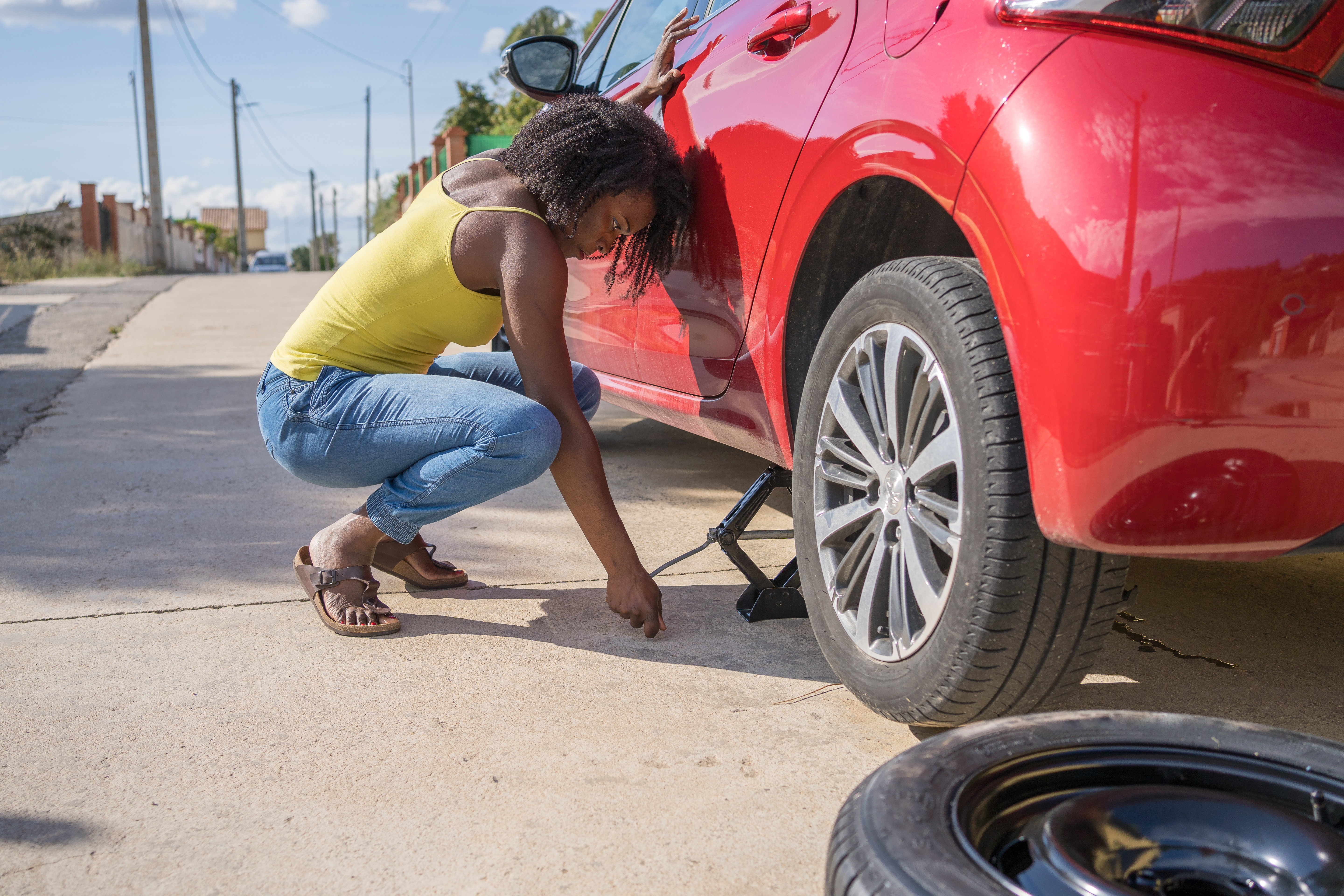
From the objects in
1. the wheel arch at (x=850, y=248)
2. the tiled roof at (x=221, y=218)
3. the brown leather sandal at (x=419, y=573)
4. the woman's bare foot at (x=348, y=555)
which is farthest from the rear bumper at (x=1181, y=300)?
the tiled roof at (x=221, y=218)

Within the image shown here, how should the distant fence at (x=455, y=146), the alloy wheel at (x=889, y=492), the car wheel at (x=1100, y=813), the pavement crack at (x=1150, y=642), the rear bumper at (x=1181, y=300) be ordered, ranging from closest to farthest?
the car wheel at (x=1100, y=813) → the rear bumper at (x=1181, y=300) → the alloy wheel at (x=889, y=492) → the pavement crack at (x=1150, y=642) → the distant fence at (x=455, y=146)

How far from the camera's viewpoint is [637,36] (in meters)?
3.38

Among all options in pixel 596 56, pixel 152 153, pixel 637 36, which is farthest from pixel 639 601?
pixel 152 153

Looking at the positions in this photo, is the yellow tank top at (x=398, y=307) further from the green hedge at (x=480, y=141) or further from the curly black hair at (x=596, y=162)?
the green hedge at (x=480, y=141)

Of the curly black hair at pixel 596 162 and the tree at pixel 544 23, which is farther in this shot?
the tree at pixel 544 23

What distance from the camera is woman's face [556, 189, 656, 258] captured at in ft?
8.02

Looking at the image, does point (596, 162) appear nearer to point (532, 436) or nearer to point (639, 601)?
point (532, 436)

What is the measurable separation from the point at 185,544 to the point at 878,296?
2.23 meters

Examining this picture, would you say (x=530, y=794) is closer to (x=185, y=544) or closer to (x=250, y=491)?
(x=185, y=544)

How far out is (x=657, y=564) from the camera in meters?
2.96

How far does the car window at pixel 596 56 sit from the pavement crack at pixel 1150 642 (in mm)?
2465

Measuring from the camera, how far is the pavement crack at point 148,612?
2459 mm

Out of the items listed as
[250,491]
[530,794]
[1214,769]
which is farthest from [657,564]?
[1214,769]

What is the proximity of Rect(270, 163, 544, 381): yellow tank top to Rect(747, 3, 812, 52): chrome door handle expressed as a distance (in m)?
0.62
